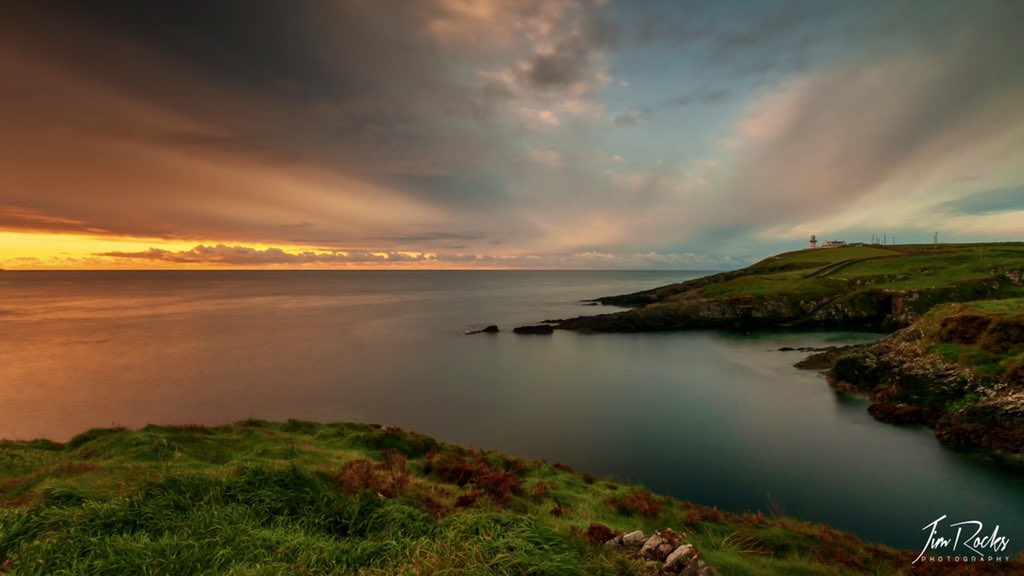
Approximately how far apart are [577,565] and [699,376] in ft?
128

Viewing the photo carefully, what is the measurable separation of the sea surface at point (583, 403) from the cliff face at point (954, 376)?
5.83 feet

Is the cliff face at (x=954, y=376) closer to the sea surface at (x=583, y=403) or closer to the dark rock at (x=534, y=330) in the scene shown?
the sea surface at (x=583, y=403)

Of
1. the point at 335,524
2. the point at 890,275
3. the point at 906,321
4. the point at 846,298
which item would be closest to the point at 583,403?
the point at 335,524

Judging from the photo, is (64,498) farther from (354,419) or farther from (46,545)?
(354,419)

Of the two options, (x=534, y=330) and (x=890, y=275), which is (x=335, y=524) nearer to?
(x=534, y=330)

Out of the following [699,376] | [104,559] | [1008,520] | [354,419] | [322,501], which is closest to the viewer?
[104,559]

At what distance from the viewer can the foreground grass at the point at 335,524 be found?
7.29 metres

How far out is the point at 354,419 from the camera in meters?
32.0

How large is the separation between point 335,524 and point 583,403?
88.5 ft

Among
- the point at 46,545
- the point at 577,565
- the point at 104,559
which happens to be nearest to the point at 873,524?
the point at 577,565

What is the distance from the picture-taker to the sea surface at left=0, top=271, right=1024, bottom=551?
19719 mm

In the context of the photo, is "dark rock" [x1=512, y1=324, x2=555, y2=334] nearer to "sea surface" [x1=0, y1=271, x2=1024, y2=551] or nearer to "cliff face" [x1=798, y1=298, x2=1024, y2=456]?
"sea surface" [x1=0, y1=271, x2=1024, y2=551]

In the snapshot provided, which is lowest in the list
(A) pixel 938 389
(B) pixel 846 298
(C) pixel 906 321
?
(A) pixel 938 389

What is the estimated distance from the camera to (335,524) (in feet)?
30.3
